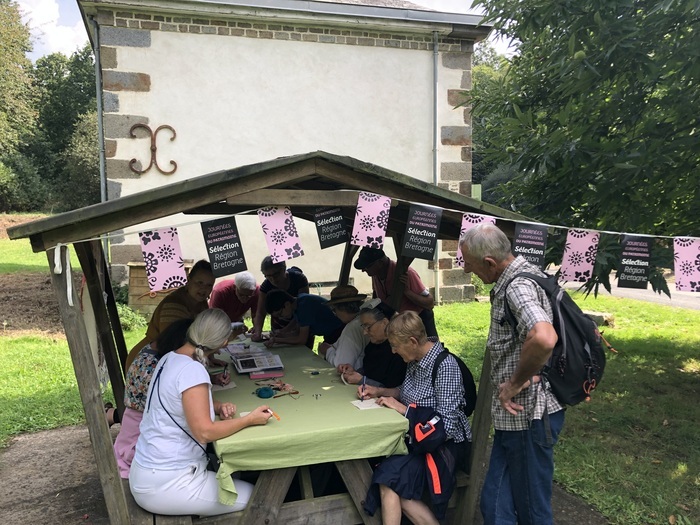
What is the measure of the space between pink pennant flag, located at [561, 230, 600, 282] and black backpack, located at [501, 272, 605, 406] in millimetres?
1111

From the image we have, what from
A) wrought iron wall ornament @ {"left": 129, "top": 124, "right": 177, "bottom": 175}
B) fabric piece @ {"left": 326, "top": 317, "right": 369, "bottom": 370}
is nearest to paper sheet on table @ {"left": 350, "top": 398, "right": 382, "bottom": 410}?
fabric piece @ {"left": 326, "top": 317, "right": 369, "bottom": 370}

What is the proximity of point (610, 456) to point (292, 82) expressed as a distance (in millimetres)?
7990

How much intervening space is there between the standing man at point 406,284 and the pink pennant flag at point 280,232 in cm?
191

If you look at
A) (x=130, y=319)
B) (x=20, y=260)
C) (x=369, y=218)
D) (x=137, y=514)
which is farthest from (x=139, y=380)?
(x=20, y=260)

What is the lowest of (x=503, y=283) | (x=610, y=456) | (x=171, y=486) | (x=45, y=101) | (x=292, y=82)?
(x=610, y=456)

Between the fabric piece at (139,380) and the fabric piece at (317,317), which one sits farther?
the fabric piece at (317,317)

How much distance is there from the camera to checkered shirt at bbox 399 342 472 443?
10.6ft

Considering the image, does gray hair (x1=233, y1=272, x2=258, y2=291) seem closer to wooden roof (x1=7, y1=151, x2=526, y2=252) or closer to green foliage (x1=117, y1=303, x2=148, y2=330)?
wooden roof (x1=7, y1=151, x2=526, y2=252)

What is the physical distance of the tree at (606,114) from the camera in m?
4.25

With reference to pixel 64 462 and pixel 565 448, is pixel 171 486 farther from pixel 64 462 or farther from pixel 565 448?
pixel 565 448

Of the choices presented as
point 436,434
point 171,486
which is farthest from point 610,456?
point 171,486

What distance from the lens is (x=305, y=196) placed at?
11.1ft

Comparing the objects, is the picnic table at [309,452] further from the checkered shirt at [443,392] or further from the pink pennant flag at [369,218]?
the pink pennant flag at [369,218]

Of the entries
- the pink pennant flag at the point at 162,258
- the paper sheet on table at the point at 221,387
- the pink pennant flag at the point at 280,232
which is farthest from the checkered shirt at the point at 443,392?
the pink pennant flag at the point at 162,258
